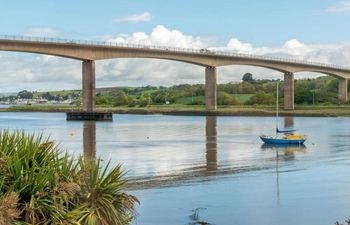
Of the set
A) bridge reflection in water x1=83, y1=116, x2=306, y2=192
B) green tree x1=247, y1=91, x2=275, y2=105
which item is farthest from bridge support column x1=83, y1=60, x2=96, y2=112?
green tree x1=247, y1=91, x2=275, y2=105

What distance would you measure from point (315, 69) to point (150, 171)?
427ft

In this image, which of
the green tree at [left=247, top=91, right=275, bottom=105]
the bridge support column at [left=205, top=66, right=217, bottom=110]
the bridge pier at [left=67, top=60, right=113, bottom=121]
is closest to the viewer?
the bridge pier at [left=67, top=60, right=113, bottom=121]

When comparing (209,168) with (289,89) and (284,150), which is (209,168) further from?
(289,89)

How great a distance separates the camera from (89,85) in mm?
112812

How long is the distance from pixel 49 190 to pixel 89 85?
10406 centimetres

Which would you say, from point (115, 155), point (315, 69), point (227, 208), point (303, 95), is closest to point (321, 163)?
point (115, 155)

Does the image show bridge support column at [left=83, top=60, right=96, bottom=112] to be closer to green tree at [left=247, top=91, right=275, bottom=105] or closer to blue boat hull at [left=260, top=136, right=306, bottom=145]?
blue boat hull at [left=260, top=136, right=306, bottom=145]

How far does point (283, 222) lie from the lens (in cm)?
1927

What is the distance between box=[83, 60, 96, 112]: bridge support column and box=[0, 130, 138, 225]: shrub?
326ft

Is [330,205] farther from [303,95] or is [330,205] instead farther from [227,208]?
[303,95]

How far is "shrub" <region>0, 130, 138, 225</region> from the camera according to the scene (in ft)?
31.9

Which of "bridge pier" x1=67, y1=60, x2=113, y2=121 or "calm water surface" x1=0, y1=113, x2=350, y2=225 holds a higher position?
"bridge pier" x1=67, y1=60, x2=113, y2=121

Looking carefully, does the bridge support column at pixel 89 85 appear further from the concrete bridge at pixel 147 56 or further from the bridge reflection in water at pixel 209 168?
the bridge reflection in water at pixel 209 168

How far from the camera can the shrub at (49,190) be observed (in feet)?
31.9
